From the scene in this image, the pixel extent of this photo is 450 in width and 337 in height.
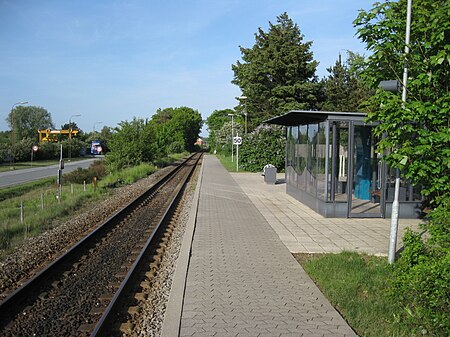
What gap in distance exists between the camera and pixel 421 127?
5.96 metres

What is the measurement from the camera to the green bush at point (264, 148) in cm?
3228

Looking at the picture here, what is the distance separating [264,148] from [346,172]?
786 inches

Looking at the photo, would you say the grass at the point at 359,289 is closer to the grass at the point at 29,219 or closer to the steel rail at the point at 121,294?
the steel rail at the point at 121,294

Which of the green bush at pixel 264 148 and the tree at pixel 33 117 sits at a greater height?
the tree at pixel 33 117

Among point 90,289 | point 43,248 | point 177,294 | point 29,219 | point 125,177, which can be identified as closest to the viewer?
point 177,294

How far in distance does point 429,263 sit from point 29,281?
5488 mm

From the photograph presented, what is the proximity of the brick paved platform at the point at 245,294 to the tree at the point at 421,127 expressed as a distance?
86 cm

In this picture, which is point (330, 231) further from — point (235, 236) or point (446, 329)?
point (446, 329)

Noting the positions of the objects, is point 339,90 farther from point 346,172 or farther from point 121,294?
point 121,294

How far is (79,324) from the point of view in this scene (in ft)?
17.0

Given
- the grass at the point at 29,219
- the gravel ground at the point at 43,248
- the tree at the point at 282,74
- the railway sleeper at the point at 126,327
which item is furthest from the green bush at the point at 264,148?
the railway sleeper at the point at 126,327

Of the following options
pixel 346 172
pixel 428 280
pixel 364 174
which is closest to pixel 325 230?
pixel 346 172

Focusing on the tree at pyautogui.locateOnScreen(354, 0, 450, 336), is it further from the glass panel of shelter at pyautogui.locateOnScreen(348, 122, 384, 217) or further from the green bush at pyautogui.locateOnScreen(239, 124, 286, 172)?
the green bush at pyautogui.locateOnScreen(239, 124, 286, 172)

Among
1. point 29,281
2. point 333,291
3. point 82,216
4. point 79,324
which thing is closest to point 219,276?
point 333,291
